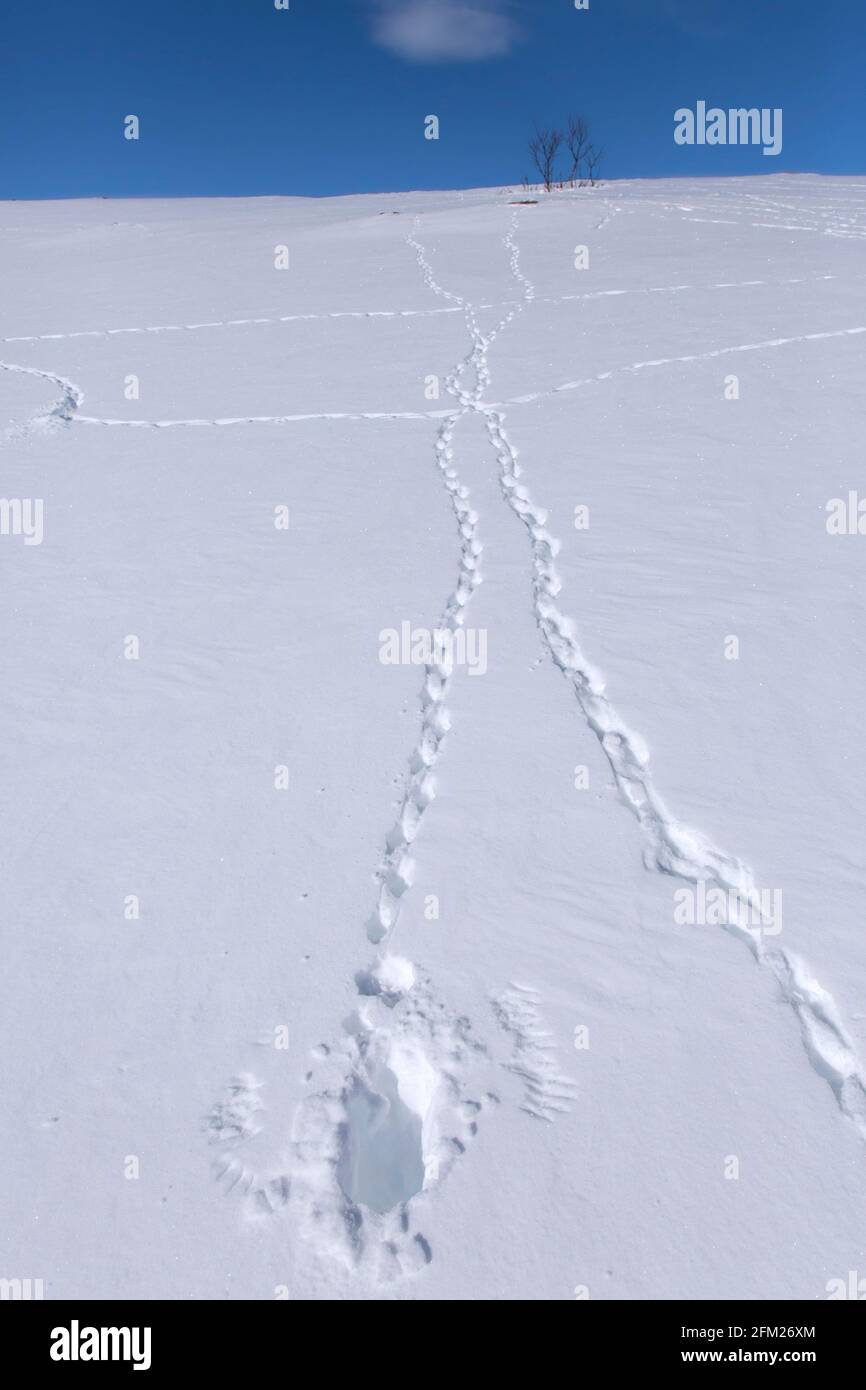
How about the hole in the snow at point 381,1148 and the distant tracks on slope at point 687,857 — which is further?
the distant tracks on slope at point 687,857

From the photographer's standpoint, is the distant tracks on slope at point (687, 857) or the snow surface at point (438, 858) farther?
the distant tracks on slope at point (687, 857)

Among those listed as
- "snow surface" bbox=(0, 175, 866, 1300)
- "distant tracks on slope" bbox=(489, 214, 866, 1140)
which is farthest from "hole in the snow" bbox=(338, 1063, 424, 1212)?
"distant tracks on slope" bbox=(489, 214, 866, 1140)

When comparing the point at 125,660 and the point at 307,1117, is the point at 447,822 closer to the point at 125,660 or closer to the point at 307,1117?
the point at 307,1117

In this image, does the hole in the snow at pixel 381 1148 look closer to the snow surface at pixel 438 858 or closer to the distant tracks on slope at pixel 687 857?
the snow surface at pixel 438 858

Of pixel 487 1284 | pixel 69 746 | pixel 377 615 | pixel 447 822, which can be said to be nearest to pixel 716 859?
pixel 447 822

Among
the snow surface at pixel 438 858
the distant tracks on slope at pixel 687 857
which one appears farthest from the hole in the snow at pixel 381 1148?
the distant tracks on slope at pixel 687 857

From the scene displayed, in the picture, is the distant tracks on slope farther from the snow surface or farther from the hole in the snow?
the hole in the snow

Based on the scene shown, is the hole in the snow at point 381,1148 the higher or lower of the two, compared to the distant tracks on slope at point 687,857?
lower
